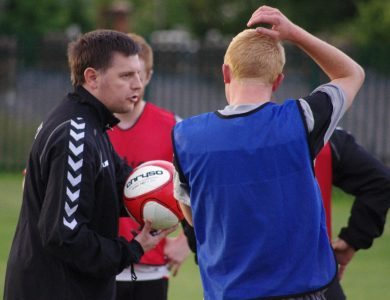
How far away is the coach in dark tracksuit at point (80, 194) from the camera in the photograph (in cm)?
433

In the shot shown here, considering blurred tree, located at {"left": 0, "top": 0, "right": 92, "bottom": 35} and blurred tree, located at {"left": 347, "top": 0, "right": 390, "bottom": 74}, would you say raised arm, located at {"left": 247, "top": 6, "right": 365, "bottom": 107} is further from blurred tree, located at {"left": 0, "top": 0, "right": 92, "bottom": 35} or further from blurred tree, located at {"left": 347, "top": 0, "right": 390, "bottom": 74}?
blurred tree, located at {"left": 0, "top": 0, "right": 92, "bottom": 35}

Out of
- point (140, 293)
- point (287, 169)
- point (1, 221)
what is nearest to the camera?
point (287, 169)

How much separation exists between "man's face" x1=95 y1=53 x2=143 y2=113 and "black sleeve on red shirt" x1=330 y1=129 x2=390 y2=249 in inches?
52.1

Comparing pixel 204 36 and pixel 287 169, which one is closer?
pixel 287 169

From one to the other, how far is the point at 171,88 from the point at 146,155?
1178cm

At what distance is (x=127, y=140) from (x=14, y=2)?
3509 cm

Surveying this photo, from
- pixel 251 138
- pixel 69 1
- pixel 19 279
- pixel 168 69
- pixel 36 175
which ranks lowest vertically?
pixel 69 1

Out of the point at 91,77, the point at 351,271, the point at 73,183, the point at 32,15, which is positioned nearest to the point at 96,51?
the point at 91,77

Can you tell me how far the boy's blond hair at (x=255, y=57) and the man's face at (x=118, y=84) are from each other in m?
0.60

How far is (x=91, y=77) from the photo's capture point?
465 centimetres

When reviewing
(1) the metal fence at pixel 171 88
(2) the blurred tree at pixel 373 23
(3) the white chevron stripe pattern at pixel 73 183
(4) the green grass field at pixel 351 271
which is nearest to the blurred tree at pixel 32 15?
(2) the blurred tree at pixel 373 23

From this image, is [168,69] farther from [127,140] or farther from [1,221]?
[127,140]

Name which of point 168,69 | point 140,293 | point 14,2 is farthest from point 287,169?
point 14,2

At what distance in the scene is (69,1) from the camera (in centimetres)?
5212
